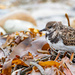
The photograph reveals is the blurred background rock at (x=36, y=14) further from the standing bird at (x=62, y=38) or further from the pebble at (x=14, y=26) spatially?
the standing bird at (x=62, y=38)

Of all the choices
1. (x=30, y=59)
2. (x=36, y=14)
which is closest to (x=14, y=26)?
(x=30, y=59)

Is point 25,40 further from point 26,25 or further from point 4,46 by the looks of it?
point 26,25

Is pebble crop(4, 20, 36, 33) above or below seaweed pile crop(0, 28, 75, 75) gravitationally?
above

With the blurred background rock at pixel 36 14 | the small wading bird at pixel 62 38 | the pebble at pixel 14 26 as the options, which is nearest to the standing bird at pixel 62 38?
the small wading bird at pixel 62 38

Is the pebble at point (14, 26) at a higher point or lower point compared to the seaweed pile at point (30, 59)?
higher

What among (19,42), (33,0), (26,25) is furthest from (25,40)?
(33,0)

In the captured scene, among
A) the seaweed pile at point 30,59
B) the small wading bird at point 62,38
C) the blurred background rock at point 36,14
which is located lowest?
the seaweed pile at point 30,59

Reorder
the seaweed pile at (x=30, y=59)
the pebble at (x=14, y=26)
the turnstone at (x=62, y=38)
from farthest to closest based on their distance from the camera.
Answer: the pebble at (x=14, y=26)
the turnstone at (x=62, y=38)
the seaweed pile at (x=30, y=59)

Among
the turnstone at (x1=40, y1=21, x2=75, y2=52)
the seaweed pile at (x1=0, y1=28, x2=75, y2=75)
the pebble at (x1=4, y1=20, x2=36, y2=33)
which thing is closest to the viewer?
the seaweed pile at (x1=0, y1=28, x2=75, y2=75)

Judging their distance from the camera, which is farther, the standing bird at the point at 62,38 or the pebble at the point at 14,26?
the pebble at the point at 14,26

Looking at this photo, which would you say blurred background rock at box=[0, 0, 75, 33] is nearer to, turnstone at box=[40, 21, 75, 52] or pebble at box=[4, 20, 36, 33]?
pebble at box=[4, 20, 36, 33]

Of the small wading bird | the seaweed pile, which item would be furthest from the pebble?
the small wading bird
